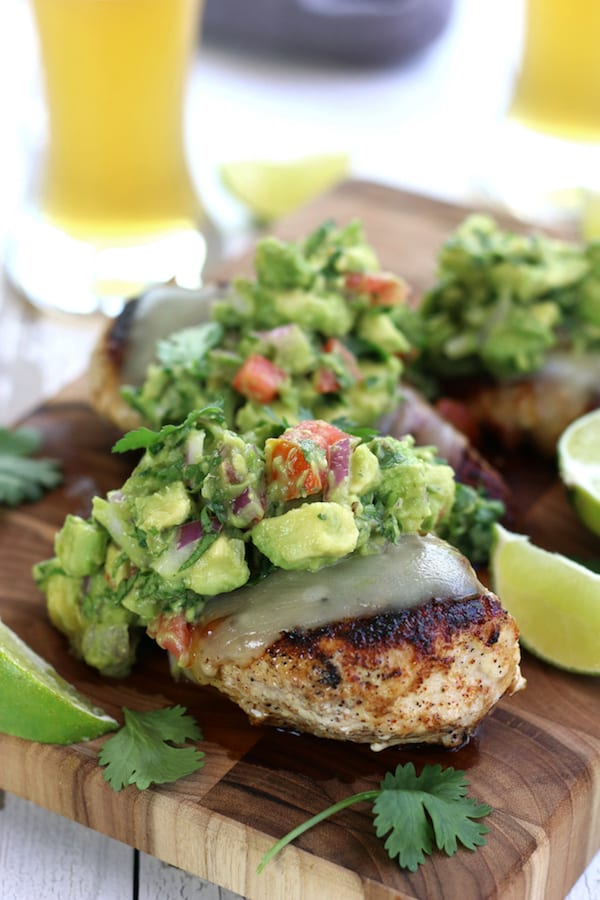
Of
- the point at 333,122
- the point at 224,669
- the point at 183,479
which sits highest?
the point at 183,479

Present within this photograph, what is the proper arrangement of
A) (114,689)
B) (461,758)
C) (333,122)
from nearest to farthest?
(461,758) < (114,689) < (333,122)

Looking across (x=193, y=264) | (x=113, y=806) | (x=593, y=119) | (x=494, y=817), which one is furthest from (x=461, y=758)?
(x=593, y=119)

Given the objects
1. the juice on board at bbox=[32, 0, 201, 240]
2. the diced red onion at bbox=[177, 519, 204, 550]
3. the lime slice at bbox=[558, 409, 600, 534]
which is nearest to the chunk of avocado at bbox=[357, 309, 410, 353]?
the lime slice at bbox=[558, 409, 600, 534]

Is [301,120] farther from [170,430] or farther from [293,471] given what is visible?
[293,471]

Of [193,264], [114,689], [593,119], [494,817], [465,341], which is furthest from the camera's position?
[593,119]

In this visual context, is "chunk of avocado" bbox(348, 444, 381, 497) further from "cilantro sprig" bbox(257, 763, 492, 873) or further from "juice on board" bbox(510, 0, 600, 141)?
"juice on board" bbox(510, 0, 600, 141)

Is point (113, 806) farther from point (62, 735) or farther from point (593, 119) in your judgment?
point (593, 119)
